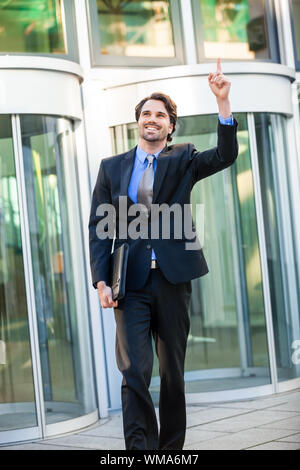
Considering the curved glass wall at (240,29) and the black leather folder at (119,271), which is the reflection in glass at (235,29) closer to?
the curved glass wall at (240,29)

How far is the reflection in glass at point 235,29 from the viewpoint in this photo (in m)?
7.48

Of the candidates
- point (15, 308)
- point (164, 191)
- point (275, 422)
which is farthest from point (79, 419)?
point (164, 191)

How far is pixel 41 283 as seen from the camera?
20.1 ft

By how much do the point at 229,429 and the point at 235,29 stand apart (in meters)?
3.59

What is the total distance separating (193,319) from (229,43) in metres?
2.34

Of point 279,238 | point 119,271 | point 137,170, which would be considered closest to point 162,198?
point 137,170

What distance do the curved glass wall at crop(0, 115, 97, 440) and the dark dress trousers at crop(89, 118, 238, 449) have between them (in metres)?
1.66

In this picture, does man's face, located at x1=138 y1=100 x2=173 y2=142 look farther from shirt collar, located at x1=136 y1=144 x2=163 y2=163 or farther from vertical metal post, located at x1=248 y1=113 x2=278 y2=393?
vertical metal post, located at x1=248 y1=113 x2=278 y2=393

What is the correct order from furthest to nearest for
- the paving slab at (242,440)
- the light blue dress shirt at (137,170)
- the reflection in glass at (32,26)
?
the reflection in glass at (32,26) < the paving slab at (242,440) < the light blue dress shirt at (137,170)

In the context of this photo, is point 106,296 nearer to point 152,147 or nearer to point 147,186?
point 147,186

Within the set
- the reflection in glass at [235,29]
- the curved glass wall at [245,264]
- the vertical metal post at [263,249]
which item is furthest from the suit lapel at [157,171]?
the reflection in glass at [235,29]

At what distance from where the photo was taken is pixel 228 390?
6.91 metres

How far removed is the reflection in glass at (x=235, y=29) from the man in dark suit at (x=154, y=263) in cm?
317

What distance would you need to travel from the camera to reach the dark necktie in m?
Result: 4.39
